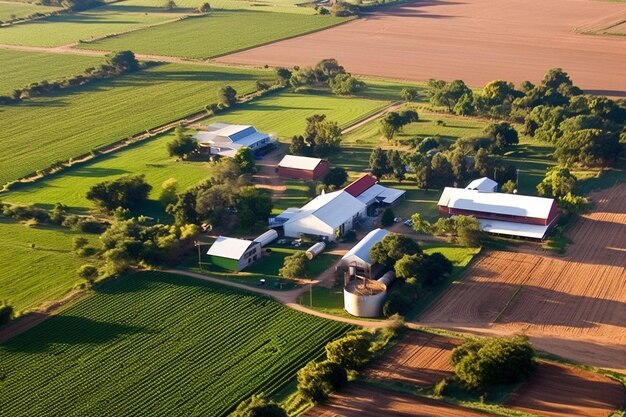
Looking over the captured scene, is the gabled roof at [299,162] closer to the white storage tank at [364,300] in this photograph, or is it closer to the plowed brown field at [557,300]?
the plowed brown field at [557,300]

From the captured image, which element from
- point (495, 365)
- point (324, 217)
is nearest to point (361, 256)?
point (324, 217)

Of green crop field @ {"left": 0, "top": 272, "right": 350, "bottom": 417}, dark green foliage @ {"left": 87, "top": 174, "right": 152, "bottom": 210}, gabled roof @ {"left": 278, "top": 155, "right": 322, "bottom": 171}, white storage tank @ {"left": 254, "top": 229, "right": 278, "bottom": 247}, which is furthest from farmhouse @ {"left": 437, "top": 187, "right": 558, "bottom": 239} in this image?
dark green foliage @ {"left": 87, "top": 174, "right": 152, "bottom": 210}

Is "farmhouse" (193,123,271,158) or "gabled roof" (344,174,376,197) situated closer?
"gabled roof" (344,174,376,197)

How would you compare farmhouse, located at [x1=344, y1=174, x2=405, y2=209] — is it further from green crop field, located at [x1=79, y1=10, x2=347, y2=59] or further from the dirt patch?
green crop field, located at [x1=79, y1=10, x2=347, y2=59]

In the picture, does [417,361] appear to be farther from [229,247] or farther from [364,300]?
[229,247]

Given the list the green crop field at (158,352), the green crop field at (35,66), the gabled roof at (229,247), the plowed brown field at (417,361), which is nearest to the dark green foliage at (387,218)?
the gabled roof at (229,247)

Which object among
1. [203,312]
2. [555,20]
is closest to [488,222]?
[203,312]
